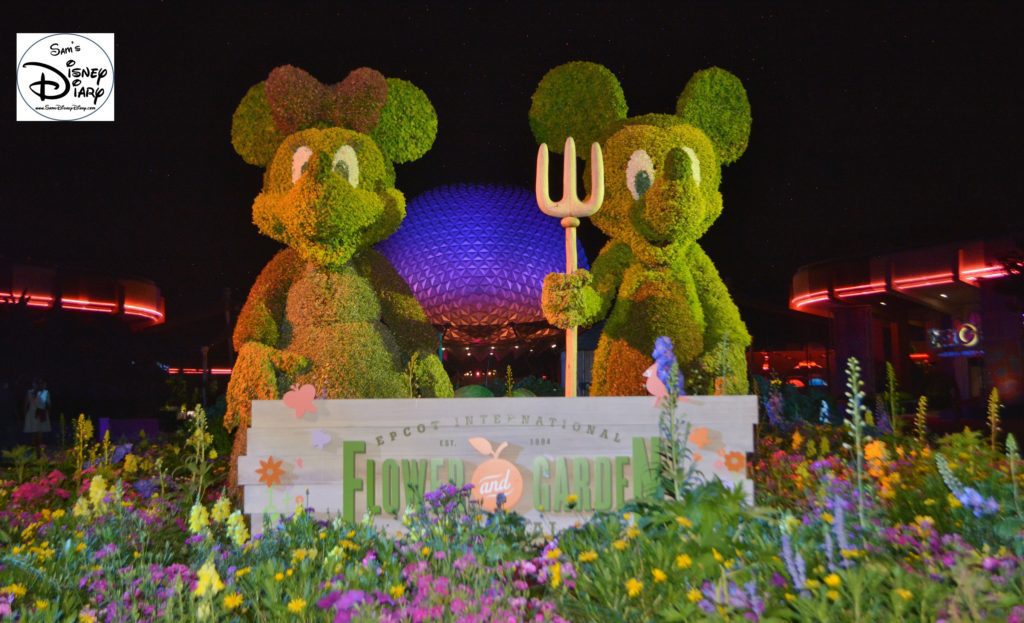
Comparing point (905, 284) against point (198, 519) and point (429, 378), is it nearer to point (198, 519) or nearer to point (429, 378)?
point (429, 378)

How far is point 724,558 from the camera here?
2.29 metres

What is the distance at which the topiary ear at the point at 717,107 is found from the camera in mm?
5930

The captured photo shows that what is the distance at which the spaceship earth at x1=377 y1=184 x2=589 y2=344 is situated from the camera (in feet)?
21.7

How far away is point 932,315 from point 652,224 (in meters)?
25.0

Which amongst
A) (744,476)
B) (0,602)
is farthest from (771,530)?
(0,602)

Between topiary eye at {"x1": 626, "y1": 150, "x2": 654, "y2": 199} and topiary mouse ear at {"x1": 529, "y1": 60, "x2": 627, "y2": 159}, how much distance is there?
0.37 meters

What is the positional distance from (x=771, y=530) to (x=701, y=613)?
2.58ft

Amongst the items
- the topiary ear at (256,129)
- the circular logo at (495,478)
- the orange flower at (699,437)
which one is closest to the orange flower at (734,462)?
the orange flower at (699,437)

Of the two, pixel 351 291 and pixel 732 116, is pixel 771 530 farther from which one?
pixel 732 116

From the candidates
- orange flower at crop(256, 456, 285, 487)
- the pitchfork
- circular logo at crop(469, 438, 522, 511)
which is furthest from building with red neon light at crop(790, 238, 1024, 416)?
orange flower at crop(256, 456, 285, 487)

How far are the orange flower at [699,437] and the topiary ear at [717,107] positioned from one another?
2.96m

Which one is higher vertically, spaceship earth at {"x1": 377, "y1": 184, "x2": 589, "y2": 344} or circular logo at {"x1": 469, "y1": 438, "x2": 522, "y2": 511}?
spaceship earth at {"x1": 377, "y1": 184, "x2": 589, "y2": 344}

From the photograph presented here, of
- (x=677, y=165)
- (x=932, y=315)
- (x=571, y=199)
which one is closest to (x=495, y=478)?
(x=571, y=199)

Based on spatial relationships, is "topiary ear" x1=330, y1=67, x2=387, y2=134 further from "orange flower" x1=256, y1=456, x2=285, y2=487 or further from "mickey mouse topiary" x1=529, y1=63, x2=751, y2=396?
"orange flower" x1=256, y1=456, x2=285, y2=487
